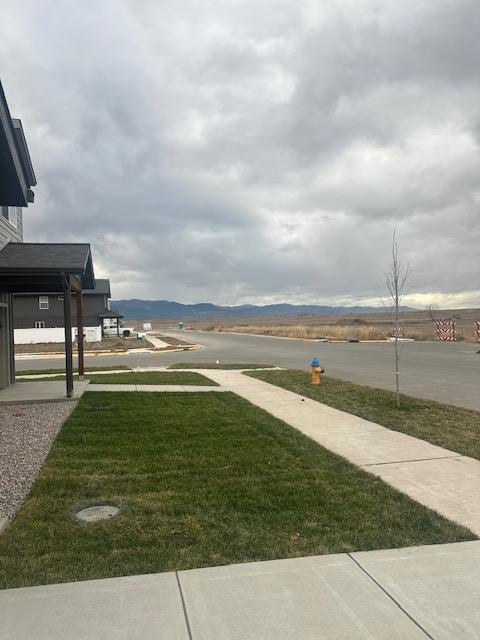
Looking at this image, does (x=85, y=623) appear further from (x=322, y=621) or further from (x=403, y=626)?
(x=403, y=626)

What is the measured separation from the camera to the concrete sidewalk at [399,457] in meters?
4.80

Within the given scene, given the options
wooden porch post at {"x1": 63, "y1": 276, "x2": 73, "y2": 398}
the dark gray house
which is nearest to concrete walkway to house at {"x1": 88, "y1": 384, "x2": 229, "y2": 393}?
the dark gray house

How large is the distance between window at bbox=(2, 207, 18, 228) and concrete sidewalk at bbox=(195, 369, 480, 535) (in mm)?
7602

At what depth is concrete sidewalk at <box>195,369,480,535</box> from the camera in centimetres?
480

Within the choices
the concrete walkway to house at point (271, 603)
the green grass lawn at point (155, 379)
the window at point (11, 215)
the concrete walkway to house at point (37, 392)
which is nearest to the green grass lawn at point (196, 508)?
the concrete walkway to house at point (271, 603)

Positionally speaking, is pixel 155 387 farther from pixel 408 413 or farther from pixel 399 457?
pixel 399 457

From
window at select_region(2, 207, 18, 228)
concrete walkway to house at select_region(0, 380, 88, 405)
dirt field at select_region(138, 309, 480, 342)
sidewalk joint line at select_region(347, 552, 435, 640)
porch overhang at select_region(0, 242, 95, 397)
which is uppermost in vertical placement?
window at select_region(2, 207, 18, 228)

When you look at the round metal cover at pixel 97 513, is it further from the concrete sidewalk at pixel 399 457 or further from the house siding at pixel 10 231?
the house siding at pixel 10 231

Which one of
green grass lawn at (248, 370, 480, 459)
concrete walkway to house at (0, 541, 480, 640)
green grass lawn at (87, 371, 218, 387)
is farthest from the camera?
green grass lawn at (87, 371, 218, 387)

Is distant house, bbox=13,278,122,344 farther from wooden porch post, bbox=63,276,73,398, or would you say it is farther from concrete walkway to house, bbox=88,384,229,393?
wooden porch post, bbox=63,276,73,398

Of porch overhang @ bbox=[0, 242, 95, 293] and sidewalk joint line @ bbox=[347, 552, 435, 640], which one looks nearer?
sidewalk joint line @ bbox=[347, 552, 435, 640]

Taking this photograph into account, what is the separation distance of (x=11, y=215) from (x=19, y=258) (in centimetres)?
285

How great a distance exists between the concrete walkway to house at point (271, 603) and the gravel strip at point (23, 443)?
1.82 metres

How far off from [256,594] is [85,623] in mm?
1007
